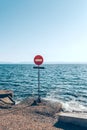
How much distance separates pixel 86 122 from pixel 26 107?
5244mm

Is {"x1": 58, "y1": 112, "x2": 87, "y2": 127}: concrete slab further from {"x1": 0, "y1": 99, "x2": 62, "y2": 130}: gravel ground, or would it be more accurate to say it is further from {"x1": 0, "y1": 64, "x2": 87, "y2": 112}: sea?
{"x1": 0, "y1": 64, "x2": 87, "y2": 112}: sea

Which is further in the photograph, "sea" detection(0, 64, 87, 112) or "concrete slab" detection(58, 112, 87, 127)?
"sea" detection(0, 64, 87, 112)

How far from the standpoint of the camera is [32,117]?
42.0 feet

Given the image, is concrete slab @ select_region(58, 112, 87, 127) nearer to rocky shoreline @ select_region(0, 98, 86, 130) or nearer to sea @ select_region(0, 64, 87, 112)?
rocky shoreline @ select_region(0, 98, 86, 130)

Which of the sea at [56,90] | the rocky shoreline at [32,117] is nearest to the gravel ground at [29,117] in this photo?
the rocky shoreline at [32,117]

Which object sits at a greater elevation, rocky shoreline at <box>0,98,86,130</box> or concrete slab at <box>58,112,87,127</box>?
concrete slab at <box>58,112,87,127</box>

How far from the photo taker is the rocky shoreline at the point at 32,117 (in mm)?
11141

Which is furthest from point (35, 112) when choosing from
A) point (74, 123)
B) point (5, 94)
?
point (5, 94)

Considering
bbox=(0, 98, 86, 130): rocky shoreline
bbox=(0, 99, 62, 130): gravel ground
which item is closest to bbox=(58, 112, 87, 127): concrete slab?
bbox=(0, 98, 86, 130): rocky shoreline

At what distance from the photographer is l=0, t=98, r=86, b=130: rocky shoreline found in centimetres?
1114

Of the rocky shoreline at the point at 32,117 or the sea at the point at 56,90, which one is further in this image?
the sea at the point at 56,90

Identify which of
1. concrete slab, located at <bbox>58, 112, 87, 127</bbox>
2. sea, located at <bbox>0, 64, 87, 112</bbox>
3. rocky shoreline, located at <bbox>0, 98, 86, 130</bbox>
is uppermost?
concrete slab, located at <bbox>58, 112, 87, 127</bbox>

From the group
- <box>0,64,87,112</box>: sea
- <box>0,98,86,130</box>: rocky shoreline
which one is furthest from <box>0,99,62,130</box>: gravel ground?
<box>0,64,87,112</box>: sea

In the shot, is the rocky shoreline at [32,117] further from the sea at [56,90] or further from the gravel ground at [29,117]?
the sea at [56,90]
